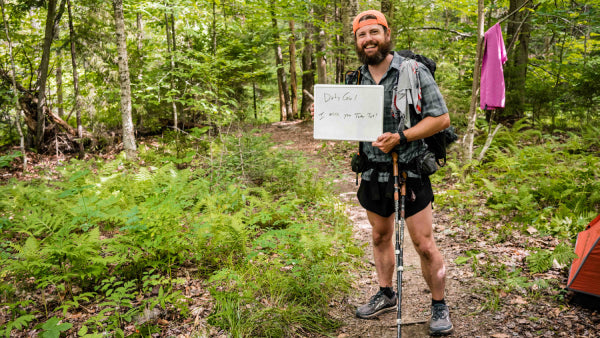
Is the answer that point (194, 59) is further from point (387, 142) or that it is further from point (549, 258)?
point (549, 258)

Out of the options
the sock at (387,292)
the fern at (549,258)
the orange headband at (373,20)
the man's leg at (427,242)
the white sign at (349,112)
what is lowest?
the sock at (387,292)

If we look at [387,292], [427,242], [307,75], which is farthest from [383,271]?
[307,75]

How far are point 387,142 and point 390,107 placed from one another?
0.39 m

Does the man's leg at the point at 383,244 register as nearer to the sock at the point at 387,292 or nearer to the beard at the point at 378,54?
the sock at the point at 387,292

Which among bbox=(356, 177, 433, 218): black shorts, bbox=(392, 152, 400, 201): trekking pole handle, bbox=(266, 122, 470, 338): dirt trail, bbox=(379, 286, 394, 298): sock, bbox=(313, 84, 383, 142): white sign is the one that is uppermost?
bbox=(313, 84, 383, 142): white sign

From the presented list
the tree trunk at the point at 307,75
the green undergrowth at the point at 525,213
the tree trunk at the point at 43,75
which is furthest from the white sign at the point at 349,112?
the tree trunk at the point at 307,75

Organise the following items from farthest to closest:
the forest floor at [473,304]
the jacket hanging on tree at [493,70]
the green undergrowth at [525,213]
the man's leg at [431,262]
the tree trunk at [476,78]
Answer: the tree trunk at [476,78] → the jacket hanging on tree at [493,70] → the green undergrowth at [525,213] → the forest floor at [473,304] → the man's leg at [431,262]

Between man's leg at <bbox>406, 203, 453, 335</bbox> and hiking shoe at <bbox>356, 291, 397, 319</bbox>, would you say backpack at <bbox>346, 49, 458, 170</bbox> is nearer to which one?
man's leg at <bbox>406, 203, 453, 335</bbox>

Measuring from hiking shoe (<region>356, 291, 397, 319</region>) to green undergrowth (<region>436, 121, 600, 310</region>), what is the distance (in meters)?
0.94

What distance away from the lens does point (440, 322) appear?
2992 mm

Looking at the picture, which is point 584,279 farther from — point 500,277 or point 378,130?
point 378,130

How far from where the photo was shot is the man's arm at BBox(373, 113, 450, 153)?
2.61 m

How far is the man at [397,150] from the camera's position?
104 inches

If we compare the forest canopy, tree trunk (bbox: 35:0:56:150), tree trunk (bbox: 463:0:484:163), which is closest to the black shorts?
tree trunk (bbox: 463:0:484:163)
